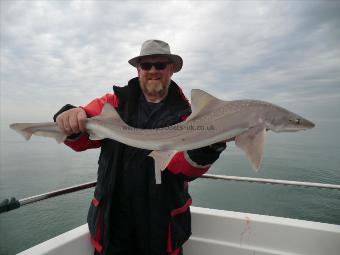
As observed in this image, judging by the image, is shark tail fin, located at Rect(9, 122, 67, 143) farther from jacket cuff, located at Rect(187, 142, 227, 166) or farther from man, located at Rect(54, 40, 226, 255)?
jacket cuff, located at Rect(187, 142, 227, 166)

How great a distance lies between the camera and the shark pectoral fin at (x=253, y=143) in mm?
1765

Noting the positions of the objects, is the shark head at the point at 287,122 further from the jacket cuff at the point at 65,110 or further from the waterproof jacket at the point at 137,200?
the jacket cuff at the point at 65,110

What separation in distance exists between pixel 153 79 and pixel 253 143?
1.66 metres

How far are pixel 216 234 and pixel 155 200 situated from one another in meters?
1.60

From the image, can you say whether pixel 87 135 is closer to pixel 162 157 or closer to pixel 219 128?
pixel 162 157

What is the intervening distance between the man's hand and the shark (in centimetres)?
29


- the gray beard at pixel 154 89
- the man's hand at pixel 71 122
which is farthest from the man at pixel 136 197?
the gray beard at pixel 154 89

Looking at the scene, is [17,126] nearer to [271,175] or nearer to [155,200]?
[155,200]

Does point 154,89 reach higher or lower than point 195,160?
higher


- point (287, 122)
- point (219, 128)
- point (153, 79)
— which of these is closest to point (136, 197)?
point (219, 128)

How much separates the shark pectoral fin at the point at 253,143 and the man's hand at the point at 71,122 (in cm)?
130

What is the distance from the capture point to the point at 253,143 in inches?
71.6

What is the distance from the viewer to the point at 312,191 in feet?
49.6

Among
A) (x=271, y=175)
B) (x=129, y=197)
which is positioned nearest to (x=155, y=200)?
(x=129, y=197)
